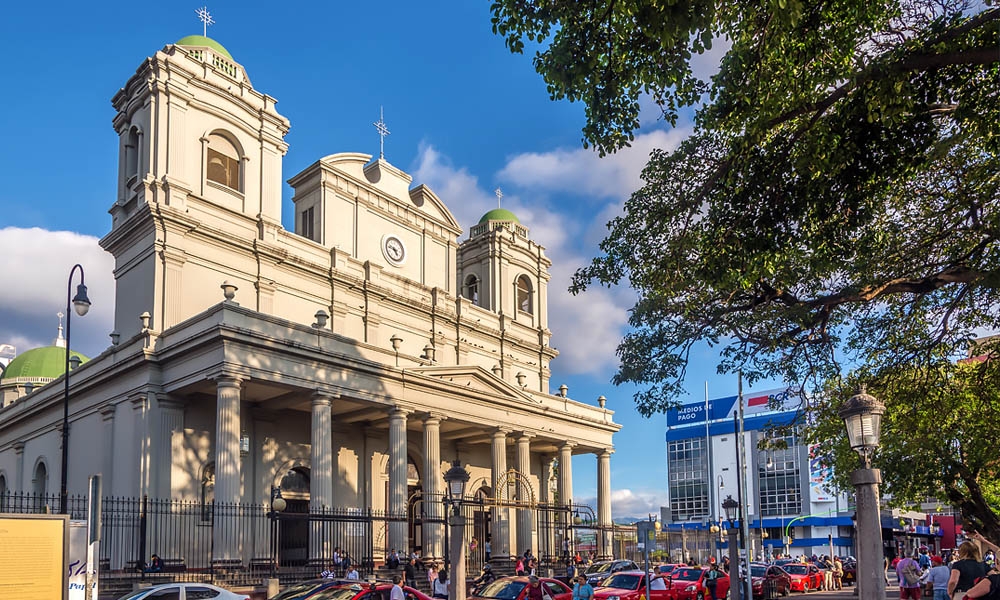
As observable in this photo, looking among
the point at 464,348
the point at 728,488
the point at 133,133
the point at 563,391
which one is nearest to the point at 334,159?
the point at 133,133

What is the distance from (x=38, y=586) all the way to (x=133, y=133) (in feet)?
97.6

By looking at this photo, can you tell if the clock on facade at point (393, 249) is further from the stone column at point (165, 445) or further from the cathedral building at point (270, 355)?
the stone column at point (165, 445)

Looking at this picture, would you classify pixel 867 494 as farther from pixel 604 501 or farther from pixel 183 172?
pixel 604 501

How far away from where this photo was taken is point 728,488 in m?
98.2

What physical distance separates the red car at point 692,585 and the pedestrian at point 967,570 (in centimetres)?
1466

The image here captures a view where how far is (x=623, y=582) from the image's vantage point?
2405 centimetres

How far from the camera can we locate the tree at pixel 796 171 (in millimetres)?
11578

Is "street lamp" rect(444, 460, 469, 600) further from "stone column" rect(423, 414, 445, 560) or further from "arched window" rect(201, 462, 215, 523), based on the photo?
"arched window" rect(201, 462, 215, 523)

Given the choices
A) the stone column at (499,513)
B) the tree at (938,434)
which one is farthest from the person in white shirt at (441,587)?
the stone column at (499,513)

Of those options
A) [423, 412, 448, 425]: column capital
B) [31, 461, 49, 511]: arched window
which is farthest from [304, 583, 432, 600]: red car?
[31, 461, 49, 511]: arched window

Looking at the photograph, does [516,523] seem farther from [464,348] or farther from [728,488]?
[728,488]

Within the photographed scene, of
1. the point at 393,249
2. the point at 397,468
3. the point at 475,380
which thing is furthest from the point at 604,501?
the point at 393,249

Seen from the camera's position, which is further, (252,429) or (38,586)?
(252,429)

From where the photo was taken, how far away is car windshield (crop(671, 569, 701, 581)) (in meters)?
29.0
